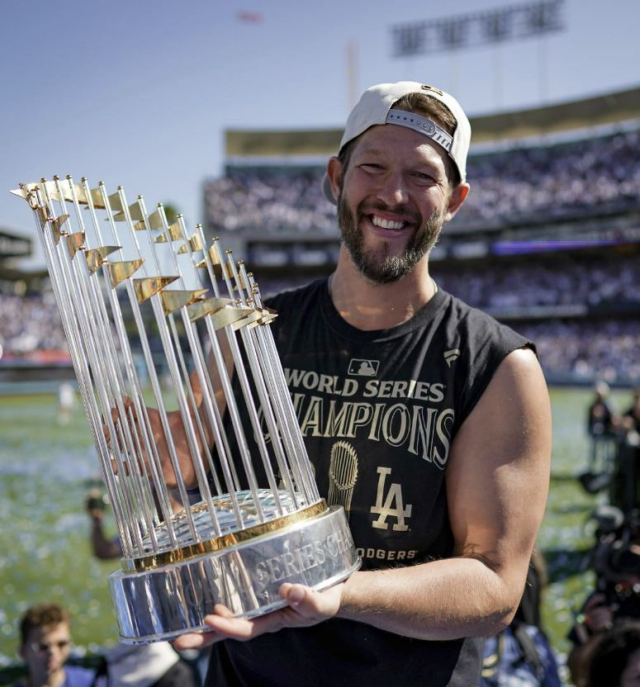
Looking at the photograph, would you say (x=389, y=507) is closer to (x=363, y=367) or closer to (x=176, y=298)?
(x=363, y=367)

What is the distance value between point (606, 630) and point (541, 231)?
120ft

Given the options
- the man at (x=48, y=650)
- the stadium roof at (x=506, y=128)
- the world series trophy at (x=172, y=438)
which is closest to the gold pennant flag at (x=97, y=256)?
the world series trophy at (x=172, y=438)

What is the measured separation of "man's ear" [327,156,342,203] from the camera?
190 centimetres

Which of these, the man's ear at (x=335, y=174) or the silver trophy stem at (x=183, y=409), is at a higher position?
the man's ear at (x=335, y=174)

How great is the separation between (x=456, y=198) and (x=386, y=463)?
65 centimetres

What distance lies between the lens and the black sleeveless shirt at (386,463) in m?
1.64

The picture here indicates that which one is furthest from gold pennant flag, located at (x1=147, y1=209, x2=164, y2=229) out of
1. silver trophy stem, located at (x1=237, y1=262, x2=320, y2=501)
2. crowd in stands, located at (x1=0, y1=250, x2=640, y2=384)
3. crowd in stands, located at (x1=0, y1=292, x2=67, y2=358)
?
crowd in stands, located at (x1=0, y1=292, x2=67, y2=358)

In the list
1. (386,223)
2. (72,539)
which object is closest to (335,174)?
(386,223)

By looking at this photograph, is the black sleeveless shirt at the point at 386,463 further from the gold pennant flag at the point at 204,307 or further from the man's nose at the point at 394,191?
the gold pennant flag at the point at 204,307

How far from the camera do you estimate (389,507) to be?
5.39 feet

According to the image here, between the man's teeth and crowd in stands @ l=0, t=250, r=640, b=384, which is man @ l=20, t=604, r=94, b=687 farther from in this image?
crowd in stands @ l=0, t=250, r=640, b=384

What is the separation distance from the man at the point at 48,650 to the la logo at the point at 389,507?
2413 mm

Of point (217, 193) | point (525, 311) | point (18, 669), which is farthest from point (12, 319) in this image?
point (18, 669)

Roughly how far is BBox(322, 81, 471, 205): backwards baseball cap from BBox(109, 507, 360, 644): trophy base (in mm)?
861
